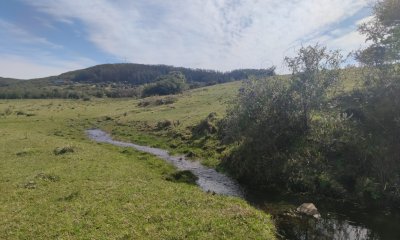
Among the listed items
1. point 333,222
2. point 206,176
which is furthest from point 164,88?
point 333,222

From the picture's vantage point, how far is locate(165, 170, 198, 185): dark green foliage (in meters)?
36.6

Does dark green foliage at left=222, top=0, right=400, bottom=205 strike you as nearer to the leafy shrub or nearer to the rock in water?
the rock in water

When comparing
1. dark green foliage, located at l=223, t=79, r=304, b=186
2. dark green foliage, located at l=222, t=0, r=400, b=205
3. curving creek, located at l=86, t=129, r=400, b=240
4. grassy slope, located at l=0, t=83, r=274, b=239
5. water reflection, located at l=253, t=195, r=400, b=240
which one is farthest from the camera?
dark green foliage, located at l=223, t=79, r=304, b=186

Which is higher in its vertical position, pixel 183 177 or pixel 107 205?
pixel 107 205

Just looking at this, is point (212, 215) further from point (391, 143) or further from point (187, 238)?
point (391, 143)

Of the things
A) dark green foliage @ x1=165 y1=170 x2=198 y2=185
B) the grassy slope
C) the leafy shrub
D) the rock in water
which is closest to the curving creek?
the rock in water

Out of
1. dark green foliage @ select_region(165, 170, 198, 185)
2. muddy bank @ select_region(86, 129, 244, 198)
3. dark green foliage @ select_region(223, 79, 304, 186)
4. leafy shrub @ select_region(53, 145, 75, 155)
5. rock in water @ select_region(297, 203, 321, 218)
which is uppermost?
dark green foliage @ select_region(223, 79, 304, 186)

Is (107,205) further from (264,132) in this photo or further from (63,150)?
(63,150)

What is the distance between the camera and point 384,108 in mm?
37531

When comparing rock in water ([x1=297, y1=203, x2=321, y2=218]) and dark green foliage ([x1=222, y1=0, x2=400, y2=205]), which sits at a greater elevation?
dark green foliage ([x1=222, y1=0, x2=400, y2=205])

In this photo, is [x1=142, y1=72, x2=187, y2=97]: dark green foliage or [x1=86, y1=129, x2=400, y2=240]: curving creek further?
[x1=142, y1=72, x2=187, y2=97]: dark green foliage

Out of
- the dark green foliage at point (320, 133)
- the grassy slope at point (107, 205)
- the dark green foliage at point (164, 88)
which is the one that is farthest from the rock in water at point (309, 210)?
the dark green foliage at point (164, 88)

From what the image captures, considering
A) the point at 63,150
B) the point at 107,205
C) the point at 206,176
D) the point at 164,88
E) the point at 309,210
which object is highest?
the point at 164,88

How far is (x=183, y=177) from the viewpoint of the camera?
3766cm
